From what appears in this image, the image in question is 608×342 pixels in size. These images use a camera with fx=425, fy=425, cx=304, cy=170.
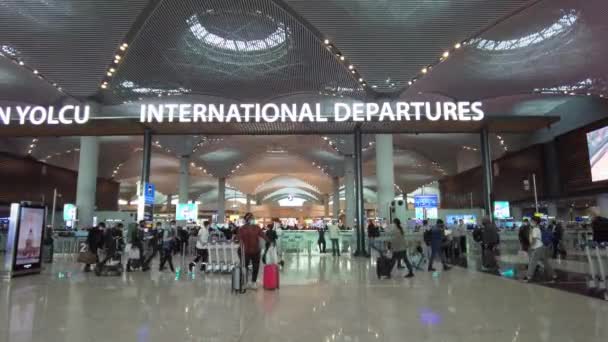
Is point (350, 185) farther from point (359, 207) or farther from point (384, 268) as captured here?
point (384, 268)

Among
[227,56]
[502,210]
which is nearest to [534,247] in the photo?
[227,56]

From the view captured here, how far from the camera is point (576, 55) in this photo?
717 inches

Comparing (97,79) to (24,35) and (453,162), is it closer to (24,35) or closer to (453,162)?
(24,35)

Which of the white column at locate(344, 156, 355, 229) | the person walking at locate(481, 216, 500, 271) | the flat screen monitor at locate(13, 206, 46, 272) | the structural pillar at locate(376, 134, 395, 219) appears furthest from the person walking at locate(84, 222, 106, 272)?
the white column at locate(344, 156, 355, 229)

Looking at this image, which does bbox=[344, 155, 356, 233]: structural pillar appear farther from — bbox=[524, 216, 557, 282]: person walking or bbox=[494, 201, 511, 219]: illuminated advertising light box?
bbox=[524, 216, 557, 282]: person walking

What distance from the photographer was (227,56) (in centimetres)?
2027

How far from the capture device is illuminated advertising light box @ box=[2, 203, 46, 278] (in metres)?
10.6

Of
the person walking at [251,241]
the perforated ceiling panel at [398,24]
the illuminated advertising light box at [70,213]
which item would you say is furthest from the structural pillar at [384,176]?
the illuminated advertising light box at [70,213]

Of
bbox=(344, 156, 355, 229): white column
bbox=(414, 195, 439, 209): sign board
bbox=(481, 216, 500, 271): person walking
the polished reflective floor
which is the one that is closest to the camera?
the polished reflective floor

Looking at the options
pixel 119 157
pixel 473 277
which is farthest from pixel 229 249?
pixel 119 157

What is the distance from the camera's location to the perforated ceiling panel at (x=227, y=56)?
16844 millimetres

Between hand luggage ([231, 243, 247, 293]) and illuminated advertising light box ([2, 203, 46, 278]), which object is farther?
illuminated advertising light box ([2, 203, 46, 278])

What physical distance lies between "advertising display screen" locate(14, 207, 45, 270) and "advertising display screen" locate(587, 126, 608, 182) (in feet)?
81.1

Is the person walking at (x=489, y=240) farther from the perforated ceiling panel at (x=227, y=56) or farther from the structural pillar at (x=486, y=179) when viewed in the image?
the perforated ceiling panel at (x=227, y=56)
